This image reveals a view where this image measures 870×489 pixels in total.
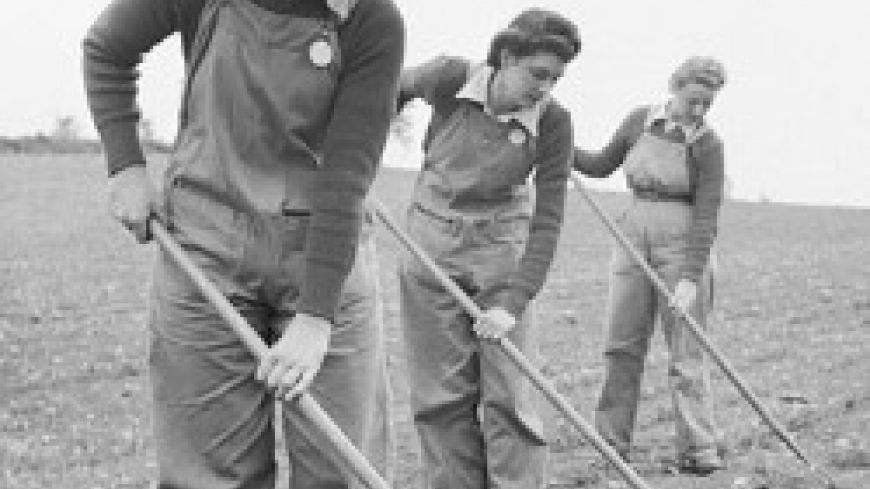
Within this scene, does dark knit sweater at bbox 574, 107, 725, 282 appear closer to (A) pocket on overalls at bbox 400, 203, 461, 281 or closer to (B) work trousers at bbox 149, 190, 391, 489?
(A) pocket on overalls at bbox 400, 203, 461, 281

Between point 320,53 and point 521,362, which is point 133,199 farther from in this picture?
point 521,362

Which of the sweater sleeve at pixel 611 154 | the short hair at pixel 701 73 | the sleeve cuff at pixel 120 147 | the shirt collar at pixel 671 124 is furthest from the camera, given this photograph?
the sweater sleeve at pixel 611 154

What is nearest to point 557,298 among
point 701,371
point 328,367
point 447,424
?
point 701,371

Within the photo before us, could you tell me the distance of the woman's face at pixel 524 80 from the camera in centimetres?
571

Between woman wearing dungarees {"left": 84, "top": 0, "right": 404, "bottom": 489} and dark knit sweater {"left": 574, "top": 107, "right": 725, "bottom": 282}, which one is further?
dark knit sweater {"left": 574, "top": 107, "right": 725, "bottom": 282}

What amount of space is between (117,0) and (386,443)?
217cm

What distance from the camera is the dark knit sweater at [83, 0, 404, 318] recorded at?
3.66m

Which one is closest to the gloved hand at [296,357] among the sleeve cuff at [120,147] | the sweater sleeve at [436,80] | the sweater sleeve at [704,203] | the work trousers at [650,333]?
the sleeve cuff at [120,147]

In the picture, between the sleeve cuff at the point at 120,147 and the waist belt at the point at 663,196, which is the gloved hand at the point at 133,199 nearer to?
the sleeve cuff at the point at 120,147

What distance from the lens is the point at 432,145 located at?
616 centimetres

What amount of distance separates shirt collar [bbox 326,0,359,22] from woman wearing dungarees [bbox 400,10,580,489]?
214cm

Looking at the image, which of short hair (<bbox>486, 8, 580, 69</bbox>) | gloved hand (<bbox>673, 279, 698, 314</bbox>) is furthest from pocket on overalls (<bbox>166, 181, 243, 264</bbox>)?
gloved hand (<bbox>673, 279, 698, 314</bbox>)

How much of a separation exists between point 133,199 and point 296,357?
0.57 metres

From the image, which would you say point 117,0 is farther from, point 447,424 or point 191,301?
point 447,424
